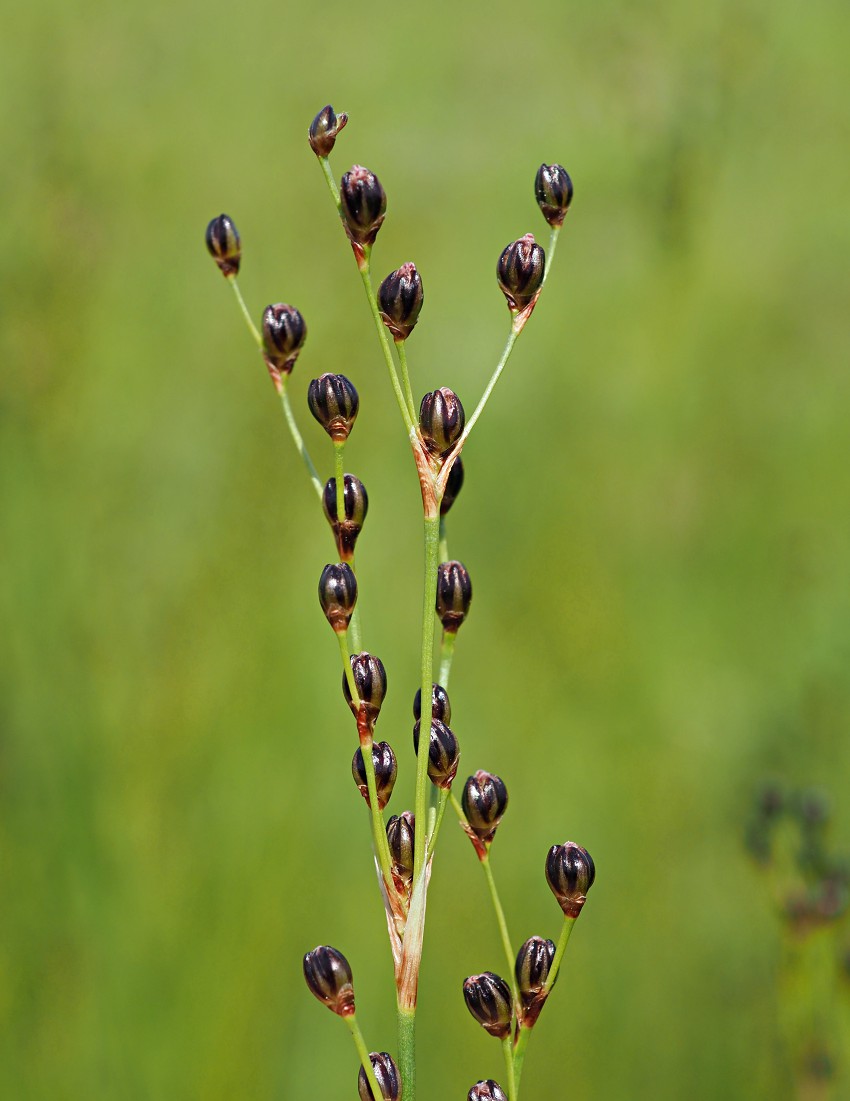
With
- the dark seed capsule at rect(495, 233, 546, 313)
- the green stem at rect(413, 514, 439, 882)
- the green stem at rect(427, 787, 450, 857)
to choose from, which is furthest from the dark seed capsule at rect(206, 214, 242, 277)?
the green stem at rect(427, 787, 450, 857)

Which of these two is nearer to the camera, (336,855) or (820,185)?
(336,855)

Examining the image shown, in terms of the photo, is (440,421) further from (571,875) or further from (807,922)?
(807,922)

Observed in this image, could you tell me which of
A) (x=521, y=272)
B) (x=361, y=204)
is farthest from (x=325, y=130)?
(x=521, y=272)

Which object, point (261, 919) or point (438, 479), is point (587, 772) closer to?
point (261, 919)

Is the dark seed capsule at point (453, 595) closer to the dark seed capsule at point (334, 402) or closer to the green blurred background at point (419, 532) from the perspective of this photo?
the dark seed capsule at point (334, 402)

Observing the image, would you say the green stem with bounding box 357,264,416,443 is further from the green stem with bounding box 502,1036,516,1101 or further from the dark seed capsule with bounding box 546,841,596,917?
the green stem with bounding box 502,1036,516,1101

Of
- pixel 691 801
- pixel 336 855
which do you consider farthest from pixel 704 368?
pixel 336 855

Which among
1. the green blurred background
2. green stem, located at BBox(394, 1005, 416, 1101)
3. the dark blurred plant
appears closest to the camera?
green stem, located at BBox(394, 1005, 416, 1101)
